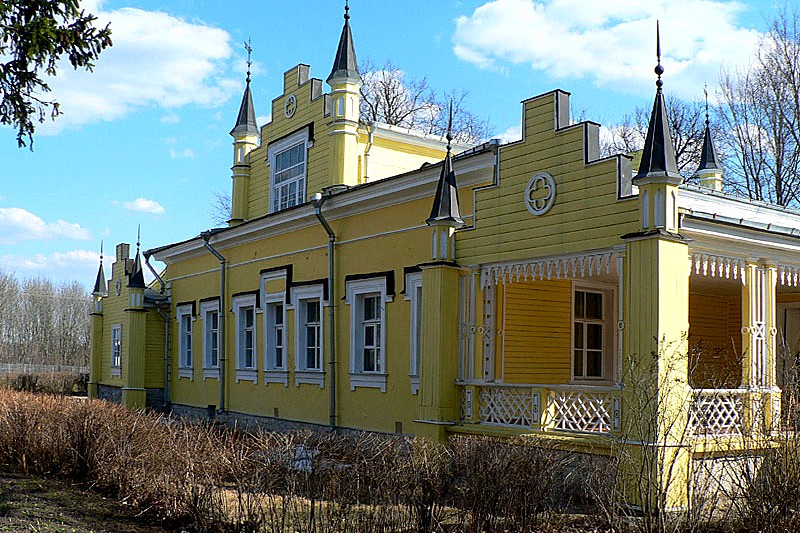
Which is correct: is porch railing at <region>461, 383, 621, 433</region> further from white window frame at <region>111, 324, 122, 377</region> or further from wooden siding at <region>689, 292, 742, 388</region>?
white window frame at <region>111, 324, 122, 377</region>

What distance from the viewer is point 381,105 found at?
40.6 metres

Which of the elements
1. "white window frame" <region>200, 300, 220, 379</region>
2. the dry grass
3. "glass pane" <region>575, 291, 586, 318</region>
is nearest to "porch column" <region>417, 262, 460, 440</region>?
the dry grass

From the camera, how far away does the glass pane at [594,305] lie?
15.6 m

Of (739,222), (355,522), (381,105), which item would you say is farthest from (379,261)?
(381,105)

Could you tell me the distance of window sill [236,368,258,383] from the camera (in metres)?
20.2

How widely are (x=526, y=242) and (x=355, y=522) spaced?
207 inches

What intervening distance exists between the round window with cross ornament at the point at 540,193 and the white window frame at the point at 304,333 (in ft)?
22.5

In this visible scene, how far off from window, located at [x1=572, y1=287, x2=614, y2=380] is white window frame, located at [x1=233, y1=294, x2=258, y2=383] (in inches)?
319

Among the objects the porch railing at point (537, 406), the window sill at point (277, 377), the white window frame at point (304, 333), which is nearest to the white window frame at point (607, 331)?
the porch railing at point (537, 406)

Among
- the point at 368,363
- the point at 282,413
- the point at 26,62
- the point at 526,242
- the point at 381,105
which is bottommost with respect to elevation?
the point at 282,413

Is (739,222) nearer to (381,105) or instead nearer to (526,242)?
(526,242)

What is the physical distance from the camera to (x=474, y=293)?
1256 cm

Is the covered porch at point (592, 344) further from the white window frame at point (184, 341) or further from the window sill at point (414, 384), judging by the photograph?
the white window frame at point (184, 341)

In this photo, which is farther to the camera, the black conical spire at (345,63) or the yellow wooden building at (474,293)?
the black conical spire at (345,63)
